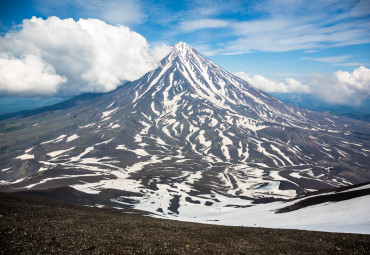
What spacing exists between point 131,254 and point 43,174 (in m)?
219

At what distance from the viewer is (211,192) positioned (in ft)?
513

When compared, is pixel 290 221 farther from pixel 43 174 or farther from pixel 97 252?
pixel 43 174

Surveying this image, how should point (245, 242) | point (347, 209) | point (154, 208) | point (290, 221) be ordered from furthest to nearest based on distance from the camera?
point (154, 208)
point (290, 221)
point (347, 209)
point (245, 242)

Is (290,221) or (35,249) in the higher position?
(35,249)

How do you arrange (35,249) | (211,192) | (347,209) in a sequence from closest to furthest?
1. (35,249)
2. (347,209)
3. (211,192)

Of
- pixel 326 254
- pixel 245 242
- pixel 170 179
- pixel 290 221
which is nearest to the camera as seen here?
pixel 326 254

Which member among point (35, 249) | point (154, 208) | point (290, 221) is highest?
point (35, 249)

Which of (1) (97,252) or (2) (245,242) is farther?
(2) (245,242)

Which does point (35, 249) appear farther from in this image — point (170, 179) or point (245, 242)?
point (170, 179)

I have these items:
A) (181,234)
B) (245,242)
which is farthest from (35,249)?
(245,242)

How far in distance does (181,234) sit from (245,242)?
694cm

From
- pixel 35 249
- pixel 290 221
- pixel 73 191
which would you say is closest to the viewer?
pixel 35 249

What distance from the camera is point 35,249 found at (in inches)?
634

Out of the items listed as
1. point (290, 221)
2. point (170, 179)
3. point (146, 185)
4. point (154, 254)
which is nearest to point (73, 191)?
point (146, 185)
